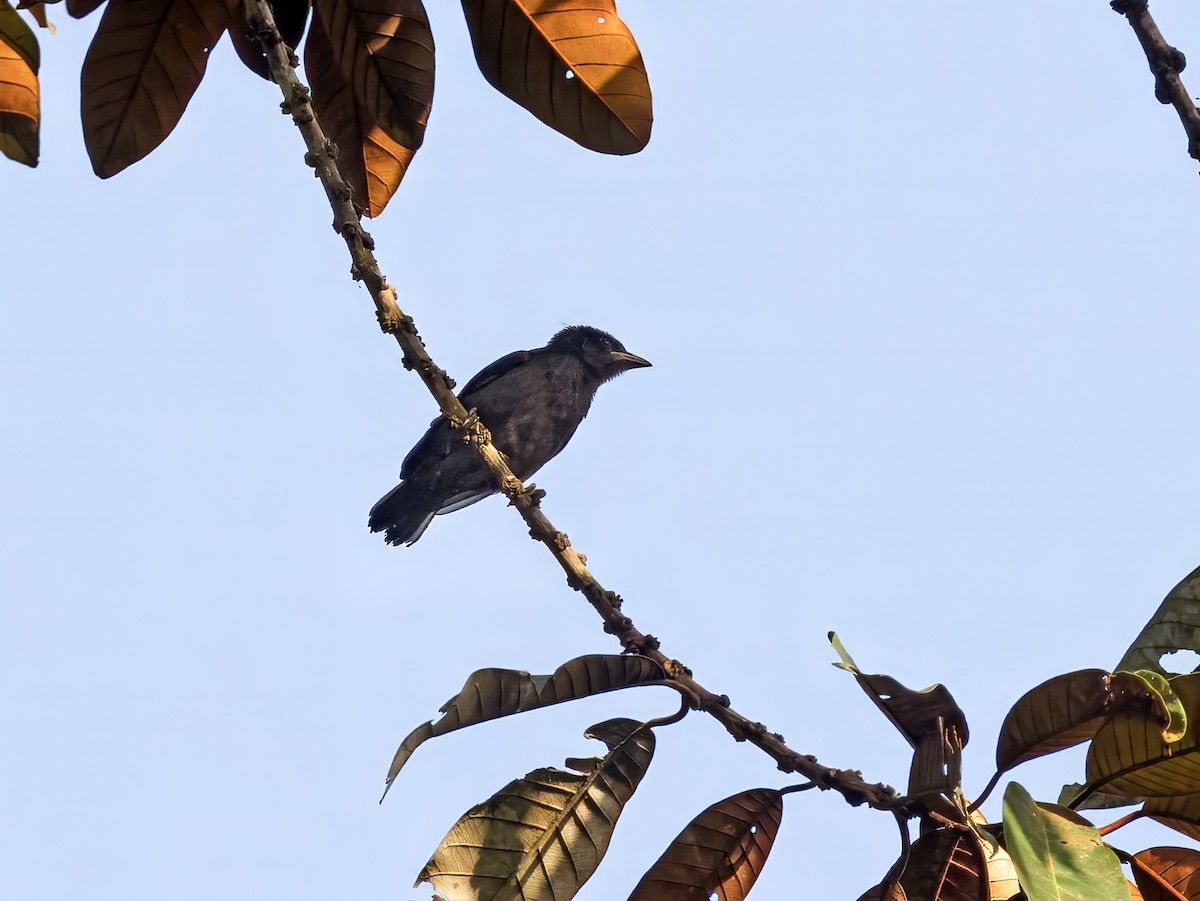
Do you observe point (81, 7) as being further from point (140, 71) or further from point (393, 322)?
point (393, 322)

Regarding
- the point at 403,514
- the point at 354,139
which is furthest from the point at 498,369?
the point at 354,139

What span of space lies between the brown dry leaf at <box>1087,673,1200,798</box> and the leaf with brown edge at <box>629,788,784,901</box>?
70cm

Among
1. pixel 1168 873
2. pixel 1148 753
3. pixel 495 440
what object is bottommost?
pixel 1168 873

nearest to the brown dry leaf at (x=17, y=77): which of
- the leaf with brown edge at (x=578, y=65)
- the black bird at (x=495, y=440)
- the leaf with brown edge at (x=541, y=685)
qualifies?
the leaf with brown edge at (x=578, y=65)

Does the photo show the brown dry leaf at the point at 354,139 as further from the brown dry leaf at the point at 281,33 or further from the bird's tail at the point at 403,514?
the bird's tail at the point at 403,514

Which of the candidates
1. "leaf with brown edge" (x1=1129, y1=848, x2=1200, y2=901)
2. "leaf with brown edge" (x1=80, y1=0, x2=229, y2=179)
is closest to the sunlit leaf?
"leaf with brown edge" (x1=1129, y1=848, x2=1200, y2=901)

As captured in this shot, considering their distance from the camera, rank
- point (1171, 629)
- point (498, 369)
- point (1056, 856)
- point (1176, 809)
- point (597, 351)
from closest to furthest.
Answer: point (1056, 856), point (1176, 809), point (1171, 629), point (498, 369), point (597, 351)

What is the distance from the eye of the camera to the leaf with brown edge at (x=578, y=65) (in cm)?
303

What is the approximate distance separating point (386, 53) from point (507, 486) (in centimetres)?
123

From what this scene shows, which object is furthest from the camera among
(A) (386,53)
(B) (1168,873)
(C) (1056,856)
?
(A) (386,53)

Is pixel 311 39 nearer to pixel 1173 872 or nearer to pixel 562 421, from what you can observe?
pixel 1173 872

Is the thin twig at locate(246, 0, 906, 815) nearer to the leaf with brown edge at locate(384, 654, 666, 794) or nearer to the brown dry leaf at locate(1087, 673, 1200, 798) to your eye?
the leaf with brown edge at locate(384, 654, 666, 794)

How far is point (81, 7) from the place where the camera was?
3.06 m

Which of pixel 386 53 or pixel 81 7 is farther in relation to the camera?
pixel 386 53
